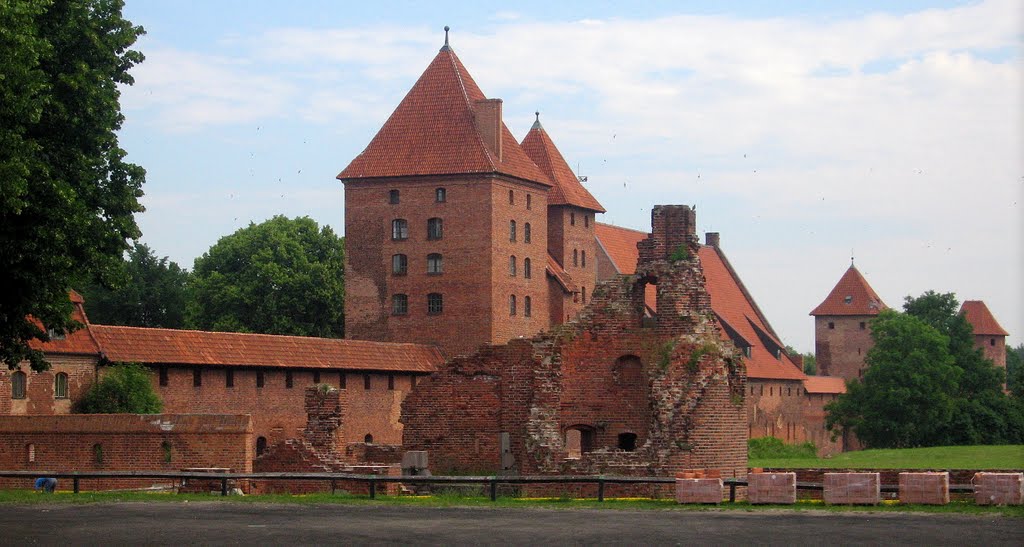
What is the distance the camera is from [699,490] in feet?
82.4

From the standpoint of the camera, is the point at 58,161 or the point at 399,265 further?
the point at 399,265

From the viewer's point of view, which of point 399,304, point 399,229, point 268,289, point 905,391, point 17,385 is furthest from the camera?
point 268,289

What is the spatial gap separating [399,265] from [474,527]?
1735 inches

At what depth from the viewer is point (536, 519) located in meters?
22.7

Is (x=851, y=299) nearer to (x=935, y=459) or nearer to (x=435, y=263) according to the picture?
(x=435, y=263)

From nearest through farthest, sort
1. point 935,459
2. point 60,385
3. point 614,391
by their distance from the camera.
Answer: point 614,391 < point 60,385 < point 935,459

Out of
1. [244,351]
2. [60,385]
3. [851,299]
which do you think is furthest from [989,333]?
[60,385]

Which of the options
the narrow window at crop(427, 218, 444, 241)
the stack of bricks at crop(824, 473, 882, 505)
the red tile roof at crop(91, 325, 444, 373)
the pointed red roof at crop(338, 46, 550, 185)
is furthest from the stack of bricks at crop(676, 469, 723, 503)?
the narrow window at crop(427, 218, 444, 241)

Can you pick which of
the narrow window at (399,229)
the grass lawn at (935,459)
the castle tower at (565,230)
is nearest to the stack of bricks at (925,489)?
the grass lawn at (935,459)

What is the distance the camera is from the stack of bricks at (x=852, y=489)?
24.0 meters

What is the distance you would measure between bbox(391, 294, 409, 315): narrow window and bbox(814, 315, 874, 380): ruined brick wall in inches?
1917

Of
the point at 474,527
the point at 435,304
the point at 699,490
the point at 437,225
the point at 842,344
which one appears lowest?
the point at 474,527

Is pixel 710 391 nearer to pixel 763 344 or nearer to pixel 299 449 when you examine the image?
pixel 299 449

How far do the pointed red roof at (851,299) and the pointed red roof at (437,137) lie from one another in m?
45.5
